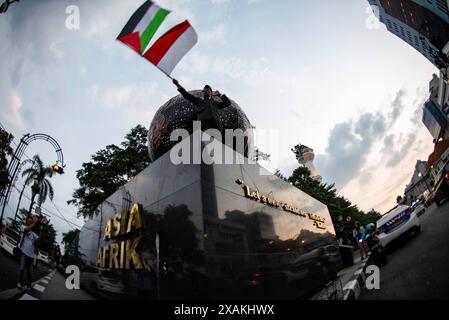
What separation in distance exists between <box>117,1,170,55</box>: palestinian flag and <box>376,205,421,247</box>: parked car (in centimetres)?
918

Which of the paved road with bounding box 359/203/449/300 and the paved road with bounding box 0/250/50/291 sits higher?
the paved road with bounding box 0/250/50/291

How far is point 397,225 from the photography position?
7.29 metres

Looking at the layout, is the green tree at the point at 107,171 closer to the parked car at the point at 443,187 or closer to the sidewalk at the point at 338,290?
the sidewalk at the point at 338,290

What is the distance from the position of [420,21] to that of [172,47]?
4194cm

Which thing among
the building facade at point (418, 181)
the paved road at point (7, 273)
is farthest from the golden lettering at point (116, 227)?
the building facade at point (418, 181)

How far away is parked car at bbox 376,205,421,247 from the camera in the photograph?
708 centimetres

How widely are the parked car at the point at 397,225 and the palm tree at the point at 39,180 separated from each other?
27.8 metres

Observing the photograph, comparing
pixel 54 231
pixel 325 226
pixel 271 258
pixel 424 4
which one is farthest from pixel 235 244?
pixel 54 231

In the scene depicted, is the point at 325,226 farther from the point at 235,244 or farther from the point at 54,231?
the point at 54,231

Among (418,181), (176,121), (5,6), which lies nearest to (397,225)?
(176,121)

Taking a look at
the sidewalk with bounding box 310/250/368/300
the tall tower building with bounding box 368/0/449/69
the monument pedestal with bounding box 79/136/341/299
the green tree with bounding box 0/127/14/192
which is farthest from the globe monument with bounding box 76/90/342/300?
the tall tower building with bounding box 368/0/449/69

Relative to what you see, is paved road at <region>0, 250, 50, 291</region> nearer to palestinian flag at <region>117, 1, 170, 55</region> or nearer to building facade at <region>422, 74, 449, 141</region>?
palestinian flag at <region>117, 1, 170, 55</region>
